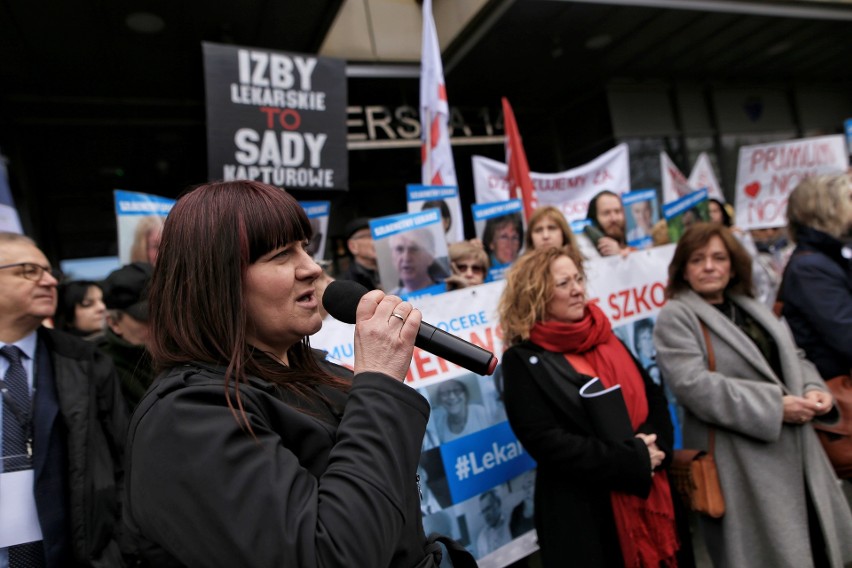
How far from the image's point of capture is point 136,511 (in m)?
0.92

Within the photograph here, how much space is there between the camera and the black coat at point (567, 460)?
2.10 metres

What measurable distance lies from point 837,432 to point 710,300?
78cm

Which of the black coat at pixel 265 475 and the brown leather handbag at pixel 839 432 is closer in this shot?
the black coat at pixel 265 475

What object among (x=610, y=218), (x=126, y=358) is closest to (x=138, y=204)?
(x=126, y=358)

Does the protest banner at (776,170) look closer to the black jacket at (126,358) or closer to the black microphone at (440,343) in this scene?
the black microphone at (440,343)

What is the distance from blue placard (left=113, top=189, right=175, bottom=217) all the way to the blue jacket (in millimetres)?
3437

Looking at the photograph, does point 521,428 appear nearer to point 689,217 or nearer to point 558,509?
point 558,509

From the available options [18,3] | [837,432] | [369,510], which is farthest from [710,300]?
[18,3]

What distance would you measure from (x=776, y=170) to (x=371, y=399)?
6544 millimetres

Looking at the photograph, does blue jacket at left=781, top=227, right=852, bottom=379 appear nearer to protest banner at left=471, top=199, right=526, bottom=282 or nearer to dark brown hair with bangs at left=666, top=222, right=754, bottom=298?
dark brown hair with bangs at left=666, top=222, right=754, bottom=298

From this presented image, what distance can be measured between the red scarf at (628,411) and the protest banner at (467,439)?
18.1 inches

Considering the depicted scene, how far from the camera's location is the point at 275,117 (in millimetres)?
3793

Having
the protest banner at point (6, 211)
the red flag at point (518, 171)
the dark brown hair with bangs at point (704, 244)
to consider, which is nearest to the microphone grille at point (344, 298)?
the dark brown hair with bangs at point (704, 244)

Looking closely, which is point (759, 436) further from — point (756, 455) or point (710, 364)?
point (710, 364)
